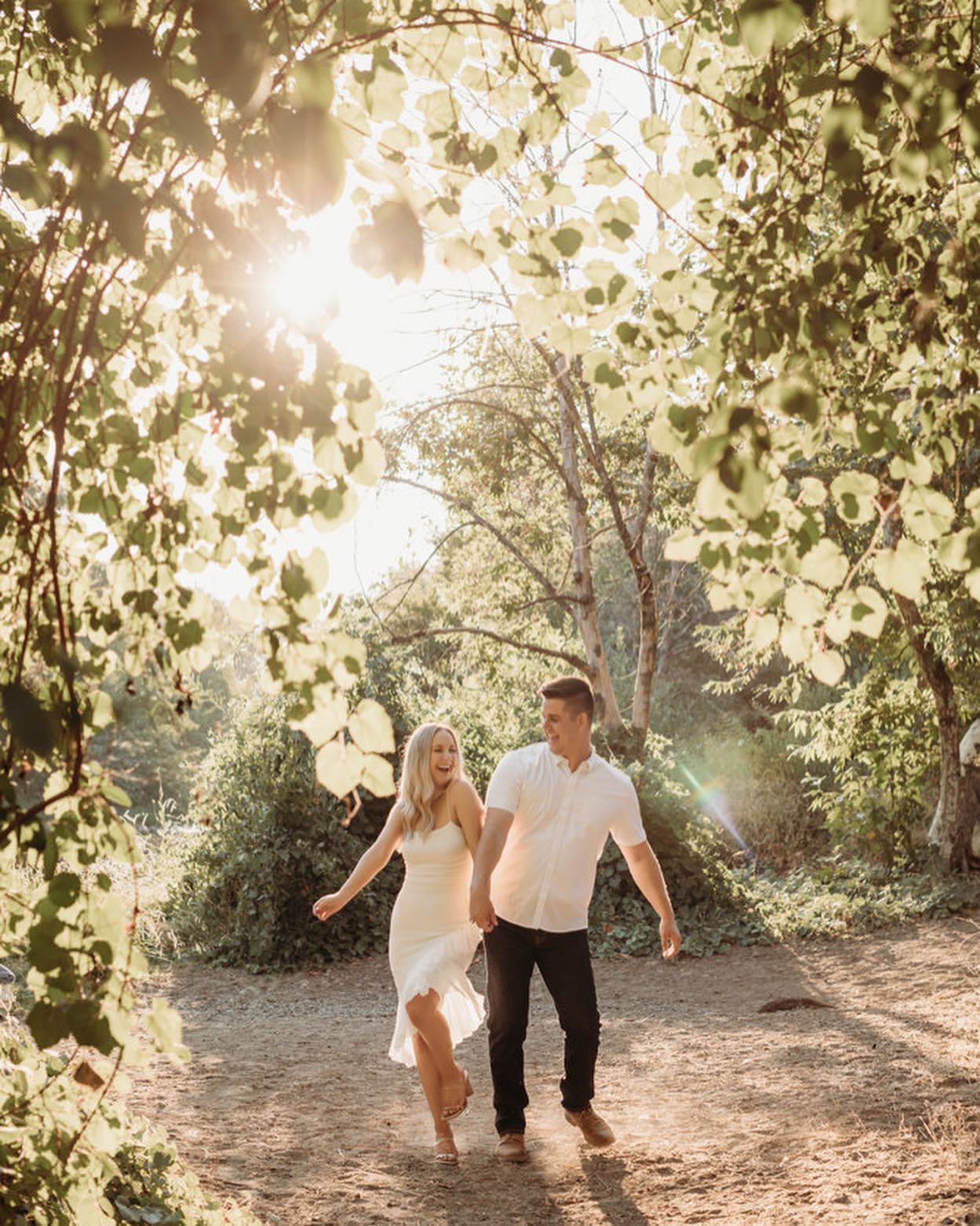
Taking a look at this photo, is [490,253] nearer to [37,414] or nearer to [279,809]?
[37,414]

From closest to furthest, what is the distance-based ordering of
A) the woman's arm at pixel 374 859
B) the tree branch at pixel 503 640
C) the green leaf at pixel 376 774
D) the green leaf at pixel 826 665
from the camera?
the green leaf at pixel 376 774 → the green leaf at pixel 826 665 → the woman's arm at pixel 374 859 → the tree branch at pixel 503 640

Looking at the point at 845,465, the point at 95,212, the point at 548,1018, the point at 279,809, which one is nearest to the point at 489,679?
the point at 279,809

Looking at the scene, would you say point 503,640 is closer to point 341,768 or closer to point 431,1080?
point 431,1080

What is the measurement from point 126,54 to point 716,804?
68.1 ft

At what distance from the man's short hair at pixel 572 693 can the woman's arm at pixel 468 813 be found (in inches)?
24.6

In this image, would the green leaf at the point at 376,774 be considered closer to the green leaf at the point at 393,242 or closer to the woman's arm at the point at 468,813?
the green leaf at the point at 393,242

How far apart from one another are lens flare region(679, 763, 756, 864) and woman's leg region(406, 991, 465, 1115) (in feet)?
41.9

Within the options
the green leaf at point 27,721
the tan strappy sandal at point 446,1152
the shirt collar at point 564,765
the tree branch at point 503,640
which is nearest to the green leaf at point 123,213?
the green leaf at point 27,721

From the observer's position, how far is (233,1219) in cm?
466

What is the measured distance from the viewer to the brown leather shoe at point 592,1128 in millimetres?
5918

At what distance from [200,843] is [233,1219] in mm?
9327

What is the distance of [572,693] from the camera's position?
5828mm

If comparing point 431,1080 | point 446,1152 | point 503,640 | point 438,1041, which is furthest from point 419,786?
point 503,640

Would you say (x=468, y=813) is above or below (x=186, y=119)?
below
